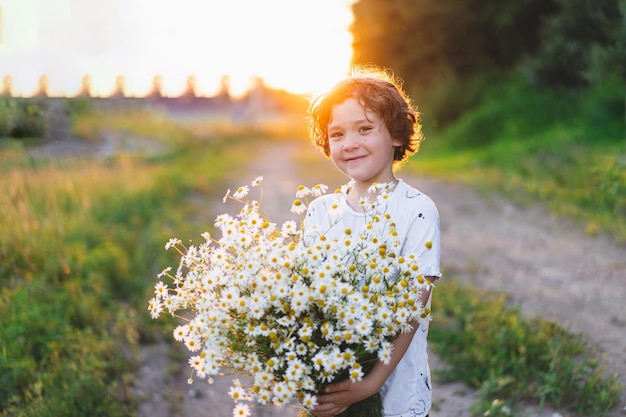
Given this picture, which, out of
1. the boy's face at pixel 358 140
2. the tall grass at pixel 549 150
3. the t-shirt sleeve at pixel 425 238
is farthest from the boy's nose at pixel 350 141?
the tall grass at pixel 549 150

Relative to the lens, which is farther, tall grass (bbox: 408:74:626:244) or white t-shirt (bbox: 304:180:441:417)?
tall grass (bbox: 408:74:626:244)

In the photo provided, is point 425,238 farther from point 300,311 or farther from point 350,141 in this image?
point 300,311

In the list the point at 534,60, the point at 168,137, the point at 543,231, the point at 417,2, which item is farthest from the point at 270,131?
the point at 543,231

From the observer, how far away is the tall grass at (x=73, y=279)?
3.73 meters

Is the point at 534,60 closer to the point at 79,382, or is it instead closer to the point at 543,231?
the point at 543,231

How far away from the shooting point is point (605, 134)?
1138 centimetres

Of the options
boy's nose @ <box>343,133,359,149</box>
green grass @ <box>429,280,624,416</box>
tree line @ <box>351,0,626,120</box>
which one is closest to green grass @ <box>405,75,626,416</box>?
green grass @ <box>429,280,624,416</box>

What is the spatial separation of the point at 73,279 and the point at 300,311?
403cm

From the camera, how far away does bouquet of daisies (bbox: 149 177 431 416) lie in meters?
1.87

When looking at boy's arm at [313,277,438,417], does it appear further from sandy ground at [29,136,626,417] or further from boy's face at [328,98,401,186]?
sandy ground at [29,136,626,417]

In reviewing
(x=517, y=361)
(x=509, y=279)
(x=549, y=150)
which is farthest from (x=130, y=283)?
(x=549, y=150)

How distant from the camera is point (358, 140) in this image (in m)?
2.44

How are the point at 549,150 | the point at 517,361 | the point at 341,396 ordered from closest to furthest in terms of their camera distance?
the point at 341,396 → the point at 517,361 → the point at 549,150

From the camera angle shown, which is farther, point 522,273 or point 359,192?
point 522,273
